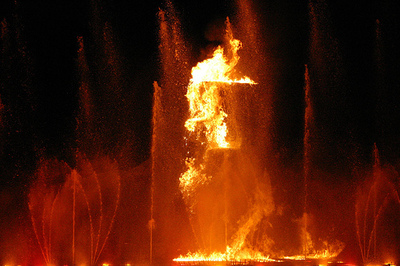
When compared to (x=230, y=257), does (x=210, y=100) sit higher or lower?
higher

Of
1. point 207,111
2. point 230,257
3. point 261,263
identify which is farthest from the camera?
point 207,111

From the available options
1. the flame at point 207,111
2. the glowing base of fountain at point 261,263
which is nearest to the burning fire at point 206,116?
the flame at point 207,111

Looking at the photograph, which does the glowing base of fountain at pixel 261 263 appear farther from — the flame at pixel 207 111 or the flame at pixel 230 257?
the flame at pixel 207 111

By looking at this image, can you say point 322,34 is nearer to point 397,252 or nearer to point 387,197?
point 387,197

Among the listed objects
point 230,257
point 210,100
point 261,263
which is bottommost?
point 261,263

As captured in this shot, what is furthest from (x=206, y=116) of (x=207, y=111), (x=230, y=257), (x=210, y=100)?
(x=230, y=257)

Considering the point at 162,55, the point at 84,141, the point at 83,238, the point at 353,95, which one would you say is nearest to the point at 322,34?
the point at 353,95

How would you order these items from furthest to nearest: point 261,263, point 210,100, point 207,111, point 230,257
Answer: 1. point 207,111
2. point 210,100
3. point 230,257
4. point 261,263

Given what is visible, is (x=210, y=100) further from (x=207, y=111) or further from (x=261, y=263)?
(x=261, y=263)

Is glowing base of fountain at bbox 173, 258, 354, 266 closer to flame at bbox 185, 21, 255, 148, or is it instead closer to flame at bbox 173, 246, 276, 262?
flame at bbox 173, 246, 276, 262

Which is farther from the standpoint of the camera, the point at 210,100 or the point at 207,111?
the point at 207,111

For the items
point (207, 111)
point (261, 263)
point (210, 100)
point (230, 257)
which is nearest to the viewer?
point (261, 263)

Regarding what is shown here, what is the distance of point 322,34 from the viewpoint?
39.3 meters

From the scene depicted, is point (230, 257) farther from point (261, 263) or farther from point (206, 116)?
point (206, 116)
